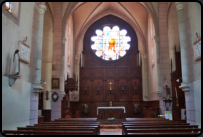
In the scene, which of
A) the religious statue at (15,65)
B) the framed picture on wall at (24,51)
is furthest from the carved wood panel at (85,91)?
the religious statue at (15,65)

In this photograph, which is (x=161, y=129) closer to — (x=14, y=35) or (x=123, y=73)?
(x=14, y=35)

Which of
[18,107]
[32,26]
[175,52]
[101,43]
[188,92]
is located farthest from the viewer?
[101,43]

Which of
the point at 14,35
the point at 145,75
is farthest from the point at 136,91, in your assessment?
the point at 14,35

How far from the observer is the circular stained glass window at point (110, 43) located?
21953 millimetres

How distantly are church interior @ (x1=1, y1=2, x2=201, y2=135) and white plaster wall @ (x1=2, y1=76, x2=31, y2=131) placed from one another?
3 cm

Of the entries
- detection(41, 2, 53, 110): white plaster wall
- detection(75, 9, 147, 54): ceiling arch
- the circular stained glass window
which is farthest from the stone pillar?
detection(41, 2, 53, 110): white plaster wall

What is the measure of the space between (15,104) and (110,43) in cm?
1553

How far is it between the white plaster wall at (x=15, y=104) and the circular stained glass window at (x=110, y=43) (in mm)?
13626

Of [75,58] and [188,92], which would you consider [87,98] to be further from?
[188,92]

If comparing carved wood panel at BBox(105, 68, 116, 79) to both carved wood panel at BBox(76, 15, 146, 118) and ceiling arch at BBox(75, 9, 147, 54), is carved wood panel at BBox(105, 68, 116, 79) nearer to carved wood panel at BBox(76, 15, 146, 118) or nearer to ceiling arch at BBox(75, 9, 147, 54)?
carved wood panel at BBox(76, 15, 146, 118)

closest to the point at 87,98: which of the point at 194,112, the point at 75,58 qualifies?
the point at 75,58

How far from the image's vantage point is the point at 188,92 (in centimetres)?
848

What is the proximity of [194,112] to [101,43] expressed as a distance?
15106mm

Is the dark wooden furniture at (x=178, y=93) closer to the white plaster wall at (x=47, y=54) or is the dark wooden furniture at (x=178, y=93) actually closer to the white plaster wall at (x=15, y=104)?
the white plaster wall at (x=15, y=104)
